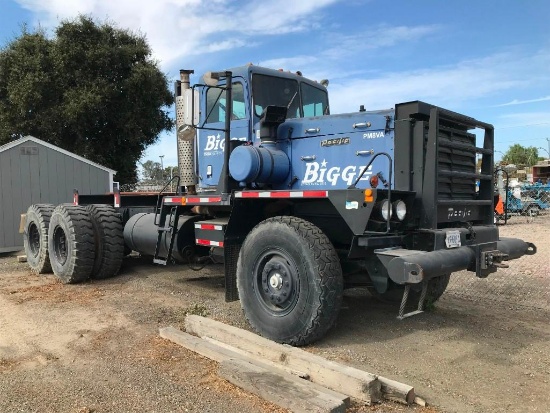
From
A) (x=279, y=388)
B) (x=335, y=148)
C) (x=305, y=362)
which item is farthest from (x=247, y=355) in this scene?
(x=335, y=148)

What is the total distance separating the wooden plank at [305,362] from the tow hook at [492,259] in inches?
75.2

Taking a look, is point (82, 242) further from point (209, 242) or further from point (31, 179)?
point (31, 179)

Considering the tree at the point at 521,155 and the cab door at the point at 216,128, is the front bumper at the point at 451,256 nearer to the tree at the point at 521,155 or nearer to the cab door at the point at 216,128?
the cab door at the point at 216,128

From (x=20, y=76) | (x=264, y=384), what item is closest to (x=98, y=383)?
(x=264, y=384)

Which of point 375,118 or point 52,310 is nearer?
point 375,118

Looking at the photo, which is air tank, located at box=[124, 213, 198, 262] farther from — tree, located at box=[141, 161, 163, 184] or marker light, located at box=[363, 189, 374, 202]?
tree, located at box=[141, 161, 163, 184]

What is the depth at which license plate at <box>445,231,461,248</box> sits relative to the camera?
4930 mm

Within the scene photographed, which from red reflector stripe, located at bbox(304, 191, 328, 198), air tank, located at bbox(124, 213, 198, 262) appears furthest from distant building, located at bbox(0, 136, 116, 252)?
red reflector stripe, located at bbox(304, 191, 328, 198)

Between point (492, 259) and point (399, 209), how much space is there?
1136mm

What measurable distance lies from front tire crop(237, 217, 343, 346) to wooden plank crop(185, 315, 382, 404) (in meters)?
0.33

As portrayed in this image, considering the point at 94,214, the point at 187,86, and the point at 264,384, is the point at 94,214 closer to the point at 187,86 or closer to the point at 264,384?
the point at 187,86

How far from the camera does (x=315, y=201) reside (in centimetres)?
550

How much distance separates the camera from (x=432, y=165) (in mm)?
5039

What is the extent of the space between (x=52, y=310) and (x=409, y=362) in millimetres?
4749
